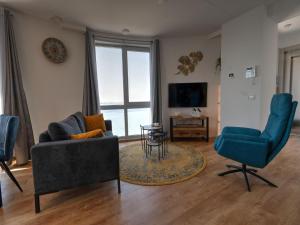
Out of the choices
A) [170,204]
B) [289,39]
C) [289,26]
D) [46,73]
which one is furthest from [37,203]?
[289,39]

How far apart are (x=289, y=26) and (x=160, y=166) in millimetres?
4518

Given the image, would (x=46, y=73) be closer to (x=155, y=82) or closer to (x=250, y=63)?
(x=155, y=82)

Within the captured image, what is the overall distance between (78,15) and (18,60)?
4.36 feet

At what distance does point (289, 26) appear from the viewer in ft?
13.8

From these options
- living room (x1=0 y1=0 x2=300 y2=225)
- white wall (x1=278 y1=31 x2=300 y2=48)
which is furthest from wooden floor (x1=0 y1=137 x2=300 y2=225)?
white wall (x1=278 y1=31 x2=300 y2=48)

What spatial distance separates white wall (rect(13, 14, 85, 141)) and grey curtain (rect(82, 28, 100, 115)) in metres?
0.15

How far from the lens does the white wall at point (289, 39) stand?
4626mm

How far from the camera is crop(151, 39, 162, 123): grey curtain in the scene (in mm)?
4461

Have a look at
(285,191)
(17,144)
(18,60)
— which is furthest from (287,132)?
(18,60)

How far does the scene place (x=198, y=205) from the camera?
1.85 metres

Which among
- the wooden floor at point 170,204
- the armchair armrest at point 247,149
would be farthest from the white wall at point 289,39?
the armchair armrest at point 247,149

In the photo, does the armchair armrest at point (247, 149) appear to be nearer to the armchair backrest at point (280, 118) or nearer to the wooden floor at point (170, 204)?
the armchair backrest at point (280, 118)

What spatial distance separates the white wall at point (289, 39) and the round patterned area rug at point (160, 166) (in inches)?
160

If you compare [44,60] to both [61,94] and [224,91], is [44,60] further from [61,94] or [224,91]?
[224,91]
